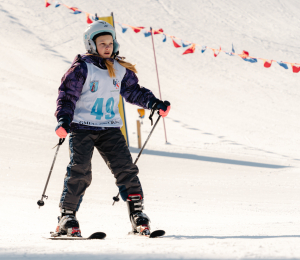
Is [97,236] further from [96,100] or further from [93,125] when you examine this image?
[96,100]

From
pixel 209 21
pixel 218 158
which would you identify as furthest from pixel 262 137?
pixel 209 21

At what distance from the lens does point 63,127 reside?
2.62m

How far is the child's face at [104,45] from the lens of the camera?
2926 millimetres

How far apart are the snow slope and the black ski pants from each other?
0.36 meters

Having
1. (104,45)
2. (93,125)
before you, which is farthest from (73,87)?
(104,45)

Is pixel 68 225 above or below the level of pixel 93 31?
below

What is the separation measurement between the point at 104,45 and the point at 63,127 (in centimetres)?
75

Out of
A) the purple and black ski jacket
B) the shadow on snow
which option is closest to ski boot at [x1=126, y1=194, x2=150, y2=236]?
the purple and black ski jacket

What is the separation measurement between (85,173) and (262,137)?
27.1 feet

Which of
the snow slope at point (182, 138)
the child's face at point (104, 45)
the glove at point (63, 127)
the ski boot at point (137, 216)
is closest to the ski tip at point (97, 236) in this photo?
the snow slope at point (182, 138)

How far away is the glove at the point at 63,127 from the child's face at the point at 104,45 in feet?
2.02

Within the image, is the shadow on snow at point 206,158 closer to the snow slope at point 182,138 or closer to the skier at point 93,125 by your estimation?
the snow slope at point 182,138

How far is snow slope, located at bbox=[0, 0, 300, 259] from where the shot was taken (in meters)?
2.45

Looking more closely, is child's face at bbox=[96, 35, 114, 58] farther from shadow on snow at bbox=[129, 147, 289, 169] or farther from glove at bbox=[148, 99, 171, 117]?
shadow on snow at bbox=[129, 147, 289, 169]
